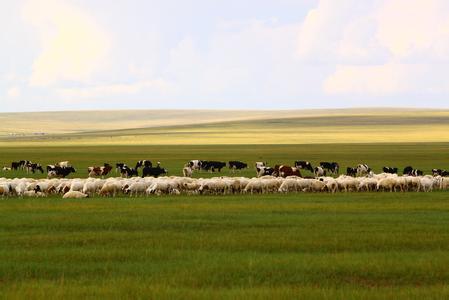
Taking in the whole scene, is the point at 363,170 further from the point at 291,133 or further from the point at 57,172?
the point at 291,133

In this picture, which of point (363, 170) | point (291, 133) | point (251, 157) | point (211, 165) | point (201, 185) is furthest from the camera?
point (291, 133)

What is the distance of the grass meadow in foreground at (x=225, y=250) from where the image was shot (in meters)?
11.8

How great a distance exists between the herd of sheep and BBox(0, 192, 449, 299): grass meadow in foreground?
4002 millimetres

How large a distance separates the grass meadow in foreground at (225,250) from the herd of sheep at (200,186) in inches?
158

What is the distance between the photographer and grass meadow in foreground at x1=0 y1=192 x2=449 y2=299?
11.8m

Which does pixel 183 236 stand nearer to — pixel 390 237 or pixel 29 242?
pixel 29 242

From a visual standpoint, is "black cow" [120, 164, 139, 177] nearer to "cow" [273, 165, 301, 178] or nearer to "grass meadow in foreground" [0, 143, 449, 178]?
"grass meadow in foreground" [0, 143, 449, 178]

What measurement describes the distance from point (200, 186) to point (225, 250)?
1325 centimetres

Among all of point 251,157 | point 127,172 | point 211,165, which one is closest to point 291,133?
point 251,157

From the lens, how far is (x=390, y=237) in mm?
16266

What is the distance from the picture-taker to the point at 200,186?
92.8 feet

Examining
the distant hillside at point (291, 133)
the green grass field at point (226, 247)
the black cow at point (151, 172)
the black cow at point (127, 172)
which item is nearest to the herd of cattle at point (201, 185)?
the green grass field at point (226, 247)

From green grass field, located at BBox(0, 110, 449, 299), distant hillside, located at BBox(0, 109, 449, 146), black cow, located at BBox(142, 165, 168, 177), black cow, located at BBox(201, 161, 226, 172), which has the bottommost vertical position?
distant hillside, located at BBox(0, 109, 449, 146)

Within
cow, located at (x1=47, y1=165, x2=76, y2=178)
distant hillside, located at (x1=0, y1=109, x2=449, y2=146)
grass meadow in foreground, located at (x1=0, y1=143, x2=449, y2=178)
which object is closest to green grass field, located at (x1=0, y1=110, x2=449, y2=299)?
cow, located at (x1=47, y1=165, x2=76, y2=178)
